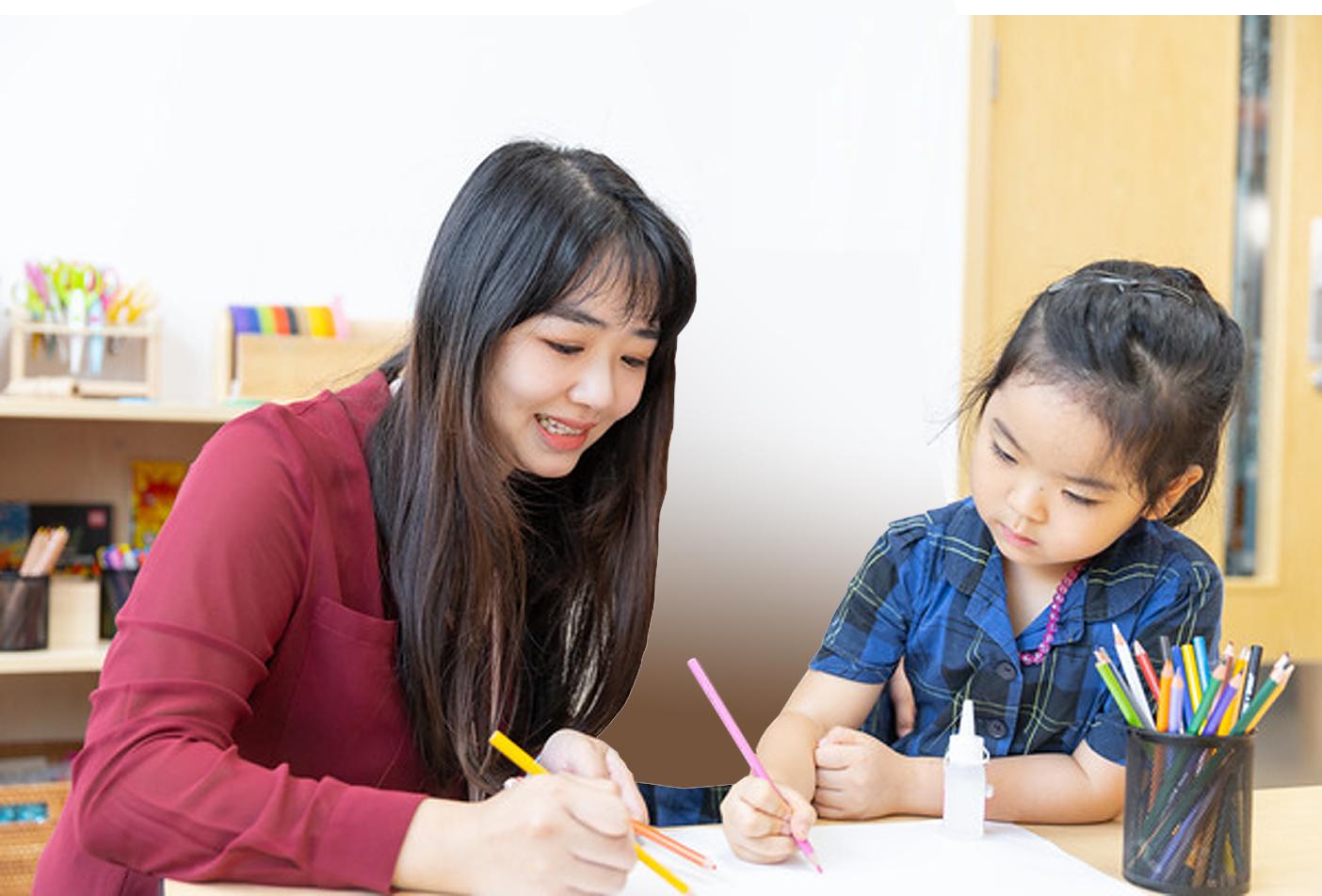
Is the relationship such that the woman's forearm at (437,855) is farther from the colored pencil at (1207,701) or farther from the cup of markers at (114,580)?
the cup of markers at (114,580)

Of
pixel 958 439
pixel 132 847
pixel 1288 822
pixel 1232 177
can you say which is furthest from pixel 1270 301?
pixel 132 847

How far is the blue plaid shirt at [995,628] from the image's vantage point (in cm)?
100

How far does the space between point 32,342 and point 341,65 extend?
658mm

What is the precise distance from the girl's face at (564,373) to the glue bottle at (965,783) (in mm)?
330

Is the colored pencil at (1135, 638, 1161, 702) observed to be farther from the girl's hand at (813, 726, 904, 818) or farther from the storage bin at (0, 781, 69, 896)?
the storage bin at (0, 781, 69, 896)

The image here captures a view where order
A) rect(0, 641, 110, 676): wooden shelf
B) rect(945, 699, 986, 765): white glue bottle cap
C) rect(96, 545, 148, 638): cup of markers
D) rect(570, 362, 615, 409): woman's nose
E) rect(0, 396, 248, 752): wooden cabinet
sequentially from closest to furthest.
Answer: rect(945, 699, 986, 765): white glue bottle cap < rect(570, 362, 615, 409): woman's nose < rect(0, 641, 110, 676): wooden shelf < rect(96, 545, 148, 638): cup of markers < rect(0, 396, 248, 752): wooden cabinet

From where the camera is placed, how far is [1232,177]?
102 inches

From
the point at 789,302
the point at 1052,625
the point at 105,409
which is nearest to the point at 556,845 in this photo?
the point at 1052,625


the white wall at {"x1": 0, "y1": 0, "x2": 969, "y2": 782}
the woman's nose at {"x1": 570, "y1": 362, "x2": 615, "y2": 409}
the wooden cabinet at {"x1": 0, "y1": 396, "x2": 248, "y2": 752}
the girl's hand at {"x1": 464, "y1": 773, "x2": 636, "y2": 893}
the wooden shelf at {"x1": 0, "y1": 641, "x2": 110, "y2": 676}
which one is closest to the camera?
the girl's hand at {"x1": 464, "y1": 773, "x2": 636, "y2": 893}

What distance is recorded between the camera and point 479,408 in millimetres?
949

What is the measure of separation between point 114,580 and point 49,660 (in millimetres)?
150

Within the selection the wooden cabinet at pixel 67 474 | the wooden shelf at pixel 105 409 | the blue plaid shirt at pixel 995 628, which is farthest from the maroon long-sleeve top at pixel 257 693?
the wooden cabinet at pixel 67 474

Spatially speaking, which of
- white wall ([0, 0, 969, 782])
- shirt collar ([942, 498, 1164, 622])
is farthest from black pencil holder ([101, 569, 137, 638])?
shirt collar ([942, 498, 1164, 622])

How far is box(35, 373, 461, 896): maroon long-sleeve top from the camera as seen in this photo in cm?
71
